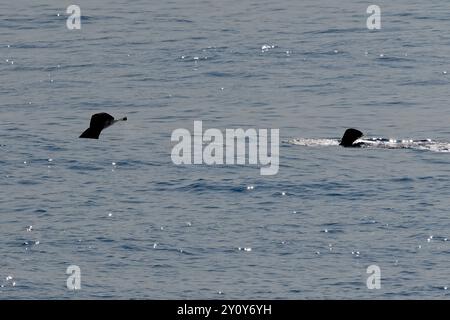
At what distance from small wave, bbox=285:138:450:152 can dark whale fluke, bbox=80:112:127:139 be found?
13.4ft

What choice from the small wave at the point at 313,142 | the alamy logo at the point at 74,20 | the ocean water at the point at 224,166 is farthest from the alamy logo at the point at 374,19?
the small wave at the point at 313,142

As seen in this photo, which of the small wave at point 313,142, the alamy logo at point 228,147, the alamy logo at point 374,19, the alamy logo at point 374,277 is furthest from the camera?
the alamy logo at point 374,19

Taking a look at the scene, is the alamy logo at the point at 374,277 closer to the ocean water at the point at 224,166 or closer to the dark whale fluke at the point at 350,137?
the ocean water at the point at 224,166

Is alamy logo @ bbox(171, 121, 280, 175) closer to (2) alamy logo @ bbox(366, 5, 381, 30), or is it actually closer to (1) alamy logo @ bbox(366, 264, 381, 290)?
(1) alamy logo @ bbox(366, 264, 381, 290)

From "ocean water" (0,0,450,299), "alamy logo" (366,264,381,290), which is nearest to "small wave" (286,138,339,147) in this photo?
"ocean water" (0,0,450,299)

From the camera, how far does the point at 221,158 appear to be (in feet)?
93.6

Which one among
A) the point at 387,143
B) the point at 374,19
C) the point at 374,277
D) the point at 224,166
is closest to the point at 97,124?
the point at 224,166

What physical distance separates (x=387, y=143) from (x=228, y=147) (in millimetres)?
3381

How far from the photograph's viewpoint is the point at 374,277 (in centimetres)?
1966

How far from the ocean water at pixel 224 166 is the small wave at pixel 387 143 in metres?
0.12

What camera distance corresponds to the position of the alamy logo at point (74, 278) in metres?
19.3

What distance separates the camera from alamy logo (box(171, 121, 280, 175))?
92.5ft
